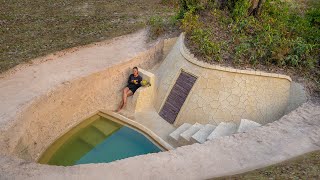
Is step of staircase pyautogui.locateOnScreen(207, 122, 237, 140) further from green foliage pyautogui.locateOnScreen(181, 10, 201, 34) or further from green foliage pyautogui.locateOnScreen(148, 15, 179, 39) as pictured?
green foliage pyautogui.locateOnScreen(148, 15, 179, 39)

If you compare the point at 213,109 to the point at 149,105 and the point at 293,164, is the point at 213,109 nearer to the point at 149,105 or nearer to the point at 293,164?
the point at 149,105

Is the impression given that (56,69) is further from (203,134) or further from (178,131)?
(203,134)

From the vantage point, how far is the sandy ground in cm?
1149

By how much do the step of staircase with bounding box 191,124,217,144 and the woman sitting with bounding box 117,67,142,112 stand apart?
2.98m

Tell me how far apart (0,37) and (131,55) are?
17.5 feet

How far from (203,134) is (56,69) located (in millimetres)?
5416

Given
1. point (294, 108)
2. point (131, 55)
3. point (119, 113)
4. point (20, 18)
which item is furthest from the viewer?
point (20, 18)

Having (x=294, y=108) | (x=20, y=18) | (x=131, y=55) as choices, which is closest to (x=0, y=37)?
(x=20, y=18)

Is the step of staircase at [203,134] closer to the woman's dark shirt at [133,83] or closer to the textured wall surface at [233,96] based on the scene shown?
the textured wall surface at [233,96]

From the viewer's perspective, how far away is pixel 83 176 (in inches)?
331

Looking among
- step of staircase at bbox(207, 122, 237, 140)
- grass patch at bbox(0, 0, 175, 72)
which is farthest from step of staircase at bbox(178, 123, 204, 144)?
grass patch at bbox(0, 0, 175, 72)

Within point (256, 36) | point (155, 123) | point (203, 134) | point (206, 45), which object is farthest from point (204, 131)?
point (256, 36)

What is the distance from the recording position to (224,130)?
11219 mm

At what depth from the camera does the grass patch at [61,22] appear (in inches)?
576
